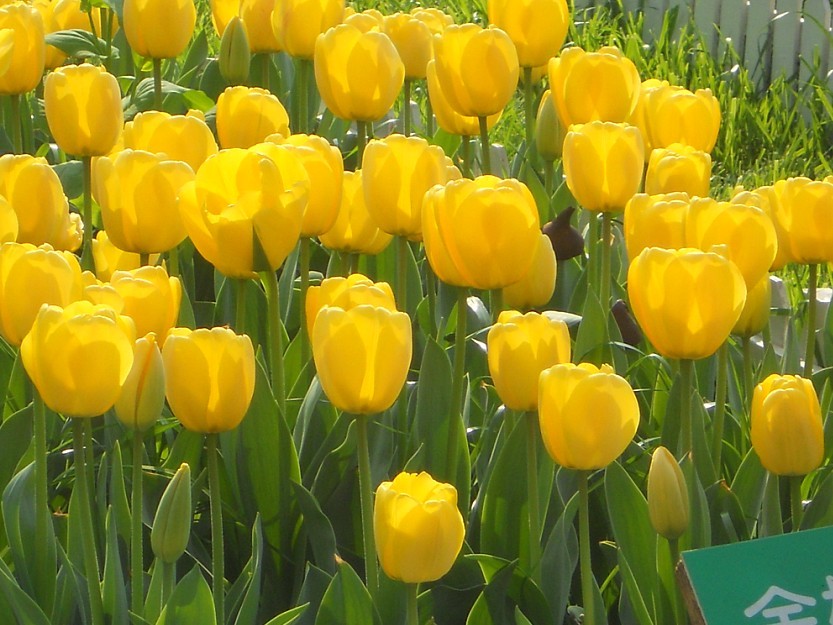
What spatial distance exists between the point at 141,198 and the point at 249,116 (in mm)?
441

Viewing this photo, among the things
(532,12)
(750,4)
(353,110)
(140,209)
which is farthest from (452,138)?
(750,4)

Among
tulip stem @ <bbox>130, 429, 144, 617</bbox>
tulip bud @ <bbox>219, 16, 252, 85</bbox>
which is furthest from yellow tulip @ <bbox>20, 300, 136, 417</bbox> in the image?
tulip bud @ <bbox>219, 16, 252, 85</bbox>

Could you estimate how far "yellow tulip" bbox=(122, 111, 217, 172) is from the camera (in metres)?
1.73

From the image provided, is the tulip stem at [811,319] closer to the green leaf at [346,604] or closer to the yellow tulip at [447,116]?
the yellow tulip at [447,116]

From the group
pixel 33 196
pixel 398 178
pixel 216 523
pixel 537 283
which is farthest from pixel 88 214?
pixel 216 523

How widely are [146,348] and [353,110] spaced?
767 mm

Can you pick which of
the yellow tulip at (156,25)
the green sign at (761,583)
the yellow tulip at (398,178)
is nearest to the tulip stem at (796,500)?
the green sign at (761,583)

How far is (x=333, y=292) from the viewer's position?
1.36 meters

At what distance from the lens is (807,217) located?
5.16 ft

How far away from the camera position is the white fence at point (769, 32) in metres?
5.11

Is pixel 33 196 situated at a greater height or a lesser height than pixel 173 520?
greater

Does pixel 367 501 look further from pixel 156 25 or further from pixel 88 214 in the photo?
pixel 156 25

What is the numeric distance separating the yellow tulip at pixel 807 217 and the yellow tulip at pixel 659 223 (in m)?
0.18

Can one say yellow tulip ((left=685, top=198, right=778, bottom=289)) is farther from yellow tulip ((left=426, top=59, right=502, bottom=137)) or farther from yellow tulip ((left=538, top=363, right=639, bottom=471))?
yellow tulip ((left=426, top=59, right=502, bottom=137))
